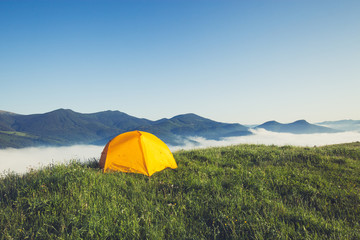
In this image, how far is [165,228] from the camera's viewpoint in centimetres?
410

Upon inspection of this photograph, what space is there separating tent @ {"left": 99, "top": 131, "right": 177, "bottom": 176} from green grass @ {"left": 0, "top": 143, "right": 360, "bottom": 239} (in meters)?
1.44

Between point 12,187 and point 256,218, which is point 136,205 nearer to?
point 256,218

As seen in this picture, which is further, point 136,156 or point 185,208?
point 136,156

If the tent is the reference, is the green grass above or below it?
below

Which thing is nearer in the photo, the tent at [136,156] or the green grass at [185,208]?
the green grass at [185,208]

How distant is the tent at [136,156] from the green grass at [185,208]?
4.74 feet

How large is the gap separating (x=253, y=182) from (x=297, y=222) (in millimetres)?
2248

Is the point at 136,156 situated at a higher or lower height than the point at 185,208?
higher

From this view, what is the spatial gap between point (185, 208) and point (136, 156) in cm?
450

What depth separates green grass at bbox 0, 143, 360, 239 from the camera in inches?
152

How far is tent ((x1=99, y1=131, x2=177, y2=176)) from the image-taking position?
8398mm

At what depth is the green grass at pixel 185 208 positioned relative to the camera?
12.6ft

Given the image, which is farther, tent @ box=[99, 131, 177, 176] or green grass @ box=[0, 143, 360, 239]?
tent @ box=[99, 131, 177, 176]

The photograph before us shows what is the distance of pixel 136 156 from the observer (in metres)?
8.64
